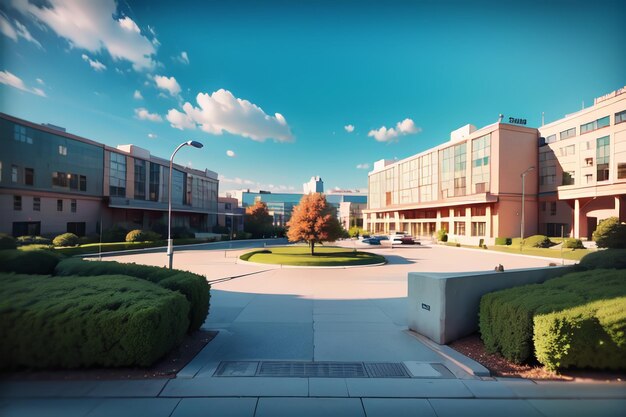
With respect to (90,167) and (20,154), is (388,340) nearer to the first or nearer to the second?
(20,154)

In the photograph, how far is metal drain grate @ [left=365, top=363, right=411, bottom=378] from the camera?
4633mm

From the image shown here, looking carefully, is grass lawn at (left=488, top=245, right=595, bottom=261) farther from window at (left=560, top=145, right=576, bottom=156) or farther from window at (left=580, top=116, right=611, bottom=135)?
window at (left=580, top=116, right=611, bottom=135)

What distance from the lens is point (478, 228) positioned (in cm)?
4000

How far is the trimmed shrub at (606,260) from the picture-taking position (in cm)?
757

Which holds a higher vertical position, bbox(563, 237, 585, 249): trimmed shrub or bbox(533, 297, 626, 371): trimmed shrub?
bbox(533, 297, 626, 371): trimmed shrub

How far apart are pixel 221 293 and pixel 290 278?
3968mm

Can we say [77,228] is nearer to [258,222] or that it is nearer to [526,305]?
[258,222]

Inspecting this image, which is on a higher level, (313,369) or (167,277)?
(167,277)

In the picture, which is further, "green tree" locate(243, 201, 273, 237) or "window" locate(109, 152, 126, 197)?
"green tree" locate(243, 201, 273, 237)

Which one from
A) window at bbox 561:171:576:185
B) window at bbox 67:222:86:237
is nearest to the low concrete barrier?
window at bbox 67:222:86:237

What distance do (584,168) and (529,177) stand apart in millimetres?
6013

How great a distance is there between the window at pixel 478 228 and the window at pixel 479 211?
138 centimetres

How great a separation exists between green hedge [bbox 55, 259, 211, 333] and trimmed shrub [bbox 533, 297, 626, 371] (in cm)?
684

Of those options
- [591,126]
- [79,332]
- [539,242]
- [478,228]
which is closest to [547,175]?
[591,126]
